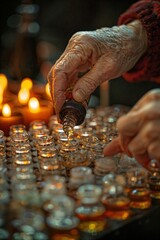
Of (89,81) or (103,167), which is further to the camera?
(89,81)

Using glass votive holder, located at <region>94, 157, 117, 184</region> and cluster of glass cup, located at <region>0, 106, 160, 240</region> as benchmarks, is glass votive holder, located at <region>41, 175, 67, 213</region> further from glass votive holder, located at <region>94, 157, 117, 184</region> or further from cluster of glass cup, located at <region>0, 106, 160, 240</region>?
glass votive holder, located at <region>94, 157, 117, 184</region>

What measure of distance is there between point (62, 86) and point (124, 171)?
0.30 metres

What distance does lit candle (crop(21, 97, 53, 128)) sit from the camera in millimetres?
1450

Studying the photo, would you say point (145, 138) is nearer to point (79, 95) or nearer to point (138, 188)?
point (138, 188)

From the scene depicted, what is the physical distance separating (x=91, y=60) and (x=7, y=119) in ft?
0.97

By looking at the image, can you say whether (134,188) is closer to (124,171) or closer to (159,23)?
(124,171)

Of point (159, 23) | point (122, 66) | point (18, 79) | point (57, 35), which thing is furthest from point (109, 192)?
→ point (57, 35)

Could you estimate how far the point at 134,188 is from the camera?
0.87 m

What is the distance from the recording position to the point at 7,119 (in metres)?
1.35

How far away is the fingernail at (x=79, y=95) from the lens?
1131mm

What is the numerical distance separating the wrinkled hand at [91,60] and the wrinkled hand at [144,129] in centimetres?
27

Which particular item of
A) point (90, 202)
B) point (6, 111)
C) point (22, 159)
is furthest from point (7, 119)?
point (90, 202)

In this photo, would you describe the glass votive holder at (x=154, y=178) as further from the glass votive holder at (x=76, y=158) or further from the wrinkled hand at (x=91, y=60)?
the wrinkled hand at (x=91, y=60)

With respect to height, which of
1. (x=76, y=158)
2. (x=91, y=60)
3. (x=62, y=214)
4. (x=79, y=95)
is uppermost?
(x=91, y=60)
